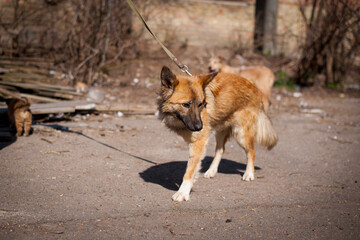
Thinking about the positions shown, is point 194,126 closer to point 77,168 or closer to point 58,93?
point 77,168

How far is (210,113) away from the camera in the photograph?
4527 millimetres

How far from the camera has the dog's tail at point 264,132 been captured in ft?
17.2

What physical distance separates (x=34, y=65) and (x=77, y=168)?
21.6 ft

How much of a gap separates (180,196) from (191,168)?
360mm

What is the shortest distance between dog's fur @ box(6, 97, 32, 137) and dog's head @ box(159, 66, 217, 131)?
2.99 m

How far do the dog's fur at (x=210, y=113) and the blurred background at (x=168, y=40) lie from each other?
16.5 ft

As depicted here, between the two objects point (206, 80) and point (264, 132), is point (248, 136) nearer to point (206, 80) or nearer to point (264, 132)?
point (264, 132)

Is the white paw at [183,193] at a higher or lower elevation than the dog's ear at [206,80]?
lower

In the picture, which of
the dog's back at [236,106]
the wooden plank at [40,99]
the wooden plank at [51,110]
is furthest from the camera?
the wooden plank at [40,99]

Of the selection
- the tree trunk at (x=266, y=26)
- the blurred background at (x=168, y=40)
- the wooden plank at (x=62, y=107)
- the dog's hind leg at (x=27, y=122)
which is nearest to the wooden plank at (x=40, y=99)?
the wooden plank at (x=62, y=107)

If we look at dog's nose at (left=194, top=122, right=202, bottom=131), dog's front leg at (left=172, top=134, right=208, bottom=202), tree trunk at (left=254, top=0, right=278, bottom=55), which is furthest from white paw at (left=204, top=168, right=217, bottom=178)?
tree trunk at (left=254, top=0, right=278, bottom=55)

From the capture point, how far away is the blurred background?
997 centimetres

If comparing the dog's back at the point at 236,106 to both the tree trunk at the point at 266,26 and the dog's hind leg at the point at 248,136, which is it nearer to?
the dog's hind leg at the point at 248,136

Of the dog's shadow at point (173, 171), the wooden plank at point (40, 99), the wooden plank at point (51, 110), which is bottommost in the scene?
the dog's shadow at point (173, 171)
